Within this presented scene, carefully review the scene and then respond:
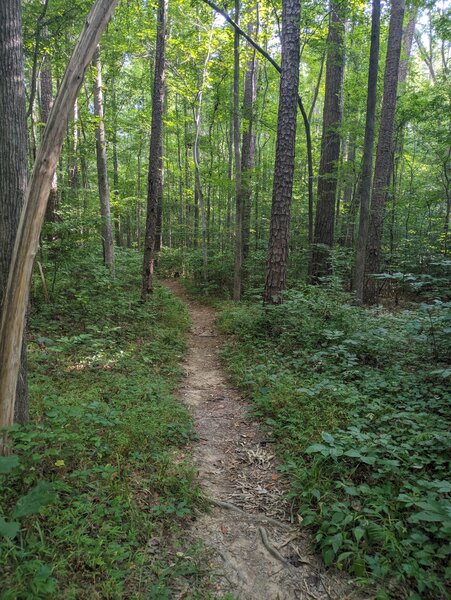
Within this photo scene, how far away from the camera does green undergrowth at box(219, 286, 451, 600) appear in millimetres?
2402

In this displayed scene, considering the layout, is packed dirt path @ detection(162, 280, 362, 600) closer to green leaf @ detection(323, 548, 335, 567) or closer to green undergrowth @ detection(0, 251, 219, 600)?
green leaf @ detection(323, 548, 335, 567)

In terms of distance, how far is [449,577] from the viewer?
2158 millimetres

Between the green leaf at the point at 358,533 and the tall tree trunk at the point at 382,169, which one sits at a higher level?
the tall tree trunk at the point at 382,169

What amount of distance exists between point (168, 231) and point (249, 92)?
8.97m

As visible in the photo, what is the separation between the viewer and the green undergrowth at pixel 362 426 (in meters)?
2.40

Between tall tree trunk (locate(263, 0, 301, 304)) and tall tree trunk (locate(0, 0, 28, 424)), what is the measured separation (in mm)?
5025

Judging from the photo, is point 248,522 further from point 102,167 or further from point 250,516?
point 102,167

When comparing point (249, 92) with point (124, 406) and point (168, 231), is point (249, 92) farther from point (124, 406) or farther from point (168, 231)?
point (124, 406)

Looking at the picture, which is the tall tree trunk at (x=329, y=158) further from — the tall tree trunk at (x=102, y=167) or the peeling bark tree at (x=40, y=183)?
the peeling bark tree at (x=40, y=183)

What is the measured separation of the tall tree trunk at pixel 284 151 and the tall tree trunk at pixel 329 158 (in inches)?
128

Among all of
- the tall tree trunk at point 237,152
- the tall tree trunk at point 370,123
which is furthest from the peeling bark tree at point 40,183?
the tall tree trunk at point 237,152

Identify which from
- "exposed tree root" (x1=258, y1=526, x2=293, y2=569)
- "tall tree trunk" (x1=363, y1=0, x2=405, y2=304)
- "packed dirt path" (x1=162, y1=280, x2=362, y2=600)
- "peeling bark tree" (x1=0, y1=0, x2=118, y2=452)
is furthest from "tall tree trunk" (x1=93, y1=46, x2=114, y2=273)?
"exposed tree root" (x1=258, y1=526, x2=293, y2=569)

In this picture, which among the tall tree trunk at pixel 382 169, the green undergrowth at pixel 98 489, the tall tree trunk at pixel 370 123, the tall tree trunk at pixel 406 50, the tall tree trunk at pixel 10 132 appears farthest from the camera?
the tall tree trunk at pixel 406 50

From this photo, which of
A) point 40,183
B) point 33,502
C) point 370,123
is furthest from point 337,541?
point 370,123
